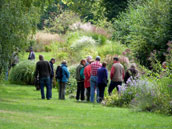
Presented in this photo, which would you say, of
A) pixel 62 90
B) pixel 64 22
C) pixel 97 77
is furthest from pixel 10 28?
pixel 64 22

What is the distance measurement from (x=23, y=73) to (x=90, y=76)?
9030mm

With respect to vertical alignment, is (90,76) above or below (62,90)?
above

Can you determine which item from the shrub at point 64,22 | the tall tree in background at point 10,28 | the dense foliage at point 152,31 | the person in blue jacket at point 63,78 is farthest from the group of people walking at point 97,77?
the shrub at point 64,22

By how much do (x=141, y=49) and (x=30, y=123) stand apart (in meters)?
17.2

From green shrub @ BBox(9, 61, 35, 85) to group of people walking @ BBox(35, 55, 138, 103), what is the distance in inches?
260

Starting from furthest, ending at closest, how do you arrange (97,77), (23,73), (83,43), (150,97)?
(83,43)
(23,73)
(97,77)
(150,97)

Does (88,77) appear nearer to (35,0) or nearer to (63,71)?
(63,71)

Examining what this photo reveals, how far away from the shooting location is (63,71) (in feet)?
64.3

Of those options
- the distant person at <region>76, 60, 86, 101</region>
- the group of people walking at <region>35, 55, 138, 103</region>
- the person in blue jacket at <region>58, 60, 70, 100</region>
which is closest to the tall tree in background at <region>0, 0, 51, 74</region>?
the group of people walking at <region>35, 55, 138, 103</region>

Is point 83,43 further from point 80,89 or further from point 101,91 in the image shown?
point 101,91

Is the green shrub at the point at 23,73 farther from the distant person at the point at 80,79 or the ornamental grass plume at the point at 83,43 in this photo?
the distant person at the point at 80,79

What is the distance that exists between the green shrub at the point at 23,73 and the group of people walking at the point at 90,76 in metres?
6.61

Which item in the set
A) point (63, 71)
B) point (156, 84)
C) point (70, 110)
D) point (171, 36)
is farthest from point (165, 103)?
point (171, 36)

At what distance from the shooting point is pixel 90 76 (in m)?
18.9
